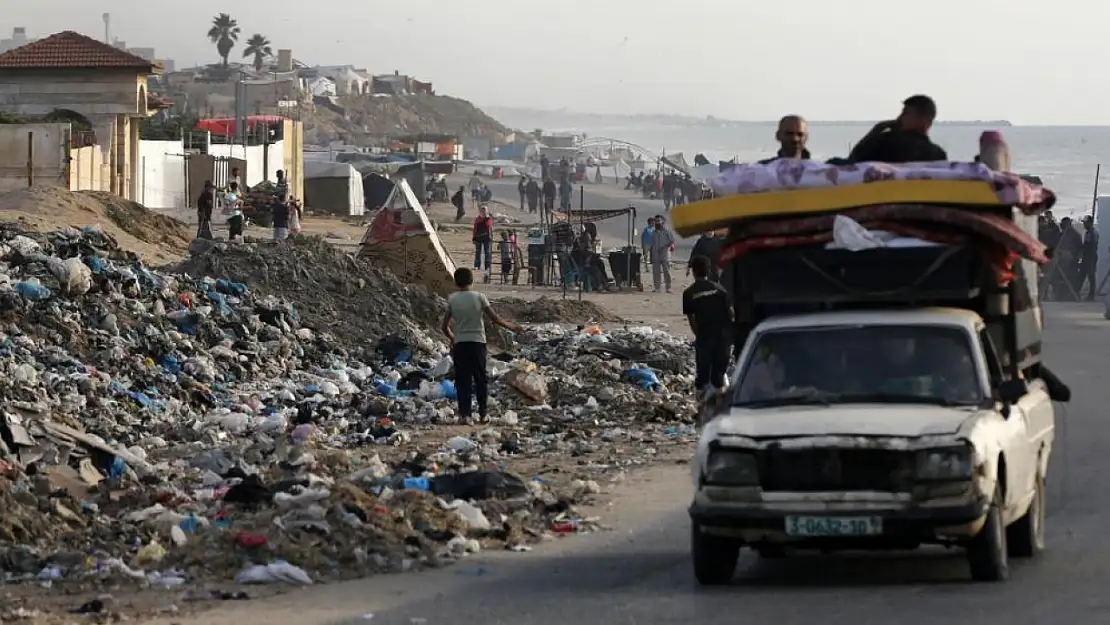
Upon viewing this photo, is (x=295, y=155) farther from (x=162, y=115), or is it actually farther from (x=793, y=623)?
(x=793, y=623)

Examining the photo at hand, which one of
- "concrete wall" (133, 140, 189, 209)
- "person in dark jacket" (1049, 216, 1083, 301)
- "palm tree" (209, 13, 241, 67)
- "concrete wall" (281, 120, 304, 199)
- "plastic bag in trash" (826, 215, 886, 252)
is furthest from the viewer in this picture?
"palm tree" (209, 13, 241, 67)

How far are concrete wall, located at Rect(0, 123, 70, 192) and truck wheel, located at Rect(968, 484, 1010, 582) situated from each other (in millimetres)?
36699

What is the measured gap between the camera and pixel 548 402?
19641 mm

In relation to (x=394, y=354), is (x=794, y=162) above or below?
above

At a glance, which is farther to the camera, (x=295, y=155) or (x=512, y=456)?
(x=295, y=155)

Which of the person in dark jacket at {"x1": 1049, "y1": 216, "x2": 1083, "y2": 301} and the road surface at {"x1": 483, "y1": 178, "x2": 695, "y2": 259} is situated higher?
the person in dark jacket at {"x1": 1049, "y1": 216, "x2": 1083, "y2": 301}

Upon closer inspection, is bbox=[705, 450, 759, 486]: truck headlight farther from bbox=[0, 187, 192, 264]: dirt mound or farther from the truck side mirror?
bbox=[0, 187, 192, 264]: dirt mound

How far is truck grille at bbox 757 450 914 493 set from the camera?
9141 millimetres

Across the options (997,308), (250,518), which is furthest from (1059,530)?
(250,518)

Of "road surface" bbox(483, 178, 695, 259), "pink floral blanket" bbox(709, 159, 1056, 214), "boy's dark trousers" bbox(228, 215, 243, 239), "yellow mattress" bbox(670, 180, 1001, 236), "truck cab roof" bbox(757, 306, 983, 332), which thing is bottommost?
"road surface" bbox(483, 178, 695, 259)

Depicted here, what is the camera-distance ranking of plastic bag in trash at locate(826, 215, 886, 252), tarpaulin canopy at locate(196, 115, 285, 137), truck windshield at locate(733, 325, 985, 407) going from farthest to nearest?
tarpaulin canopy at locate(196, 115, 285, 137), plastic bag in trash at locate(826, 215, 886, 252), truck windshield at locate(733, 325, 985, 407)

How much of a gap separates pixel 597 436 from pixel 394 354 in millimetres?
6656

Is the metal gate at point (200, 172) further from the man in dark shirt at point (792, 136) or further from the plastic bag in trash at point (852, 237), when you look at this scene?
the plastic bag in trash at point (852, 237)

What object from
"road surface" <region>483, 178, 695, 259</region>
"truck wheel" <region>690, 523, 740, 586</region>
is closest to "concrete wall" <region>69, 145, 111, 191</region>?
"road surface" <region>483, 178, 695, 259</region>
